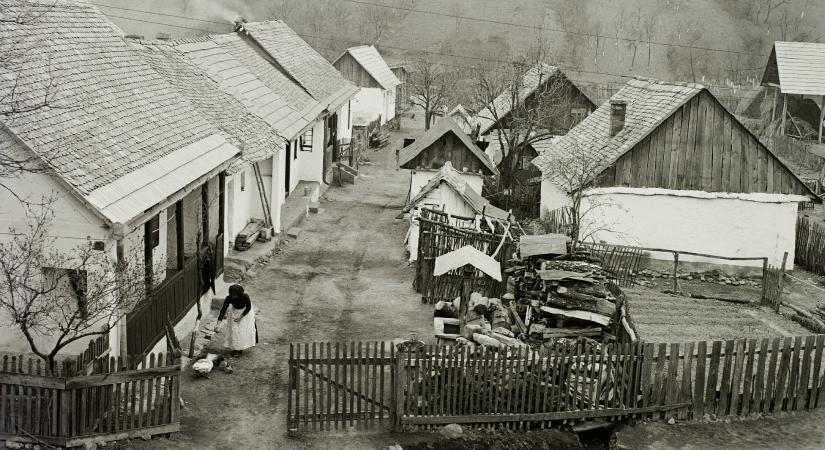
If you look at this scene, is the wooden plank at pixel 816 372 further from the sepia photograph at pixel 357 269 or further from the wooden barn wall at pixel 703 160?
the wooden barn wall at pixel 703 160

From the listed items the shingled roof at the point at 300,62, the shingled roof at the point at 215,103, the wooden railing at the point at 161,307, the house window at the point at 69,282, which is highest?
the shingled roof at the point at 300,62

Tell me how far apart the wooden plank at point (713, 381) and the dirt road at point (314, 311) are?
5.03m

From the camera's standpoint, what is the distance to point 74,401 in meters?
11.9

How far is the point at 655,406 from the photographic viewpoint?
1403 cm

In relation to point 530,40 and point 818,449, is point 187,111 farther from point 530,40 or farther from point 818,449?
point 530,40

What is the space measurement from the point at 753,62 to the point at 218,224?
7867 cm

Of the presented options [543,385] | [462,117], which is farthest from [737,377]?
[462,117]

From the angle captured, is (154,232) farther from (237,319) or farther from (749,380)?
(749,380)

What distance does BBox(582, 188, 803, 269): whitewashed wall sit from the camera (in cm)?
2725

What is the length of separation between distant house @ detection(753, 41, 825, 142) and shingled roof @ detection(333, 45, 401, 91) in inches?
896

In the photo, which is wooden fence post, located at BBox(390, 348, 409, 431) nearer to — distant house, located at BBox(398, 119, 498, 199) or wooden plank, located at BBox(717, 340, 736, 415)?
wooden plank, located at BBox(717, 340, 736, 415)

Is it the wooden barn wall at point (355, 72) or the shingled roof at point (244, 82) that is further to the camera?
the wooden barn wall at point (355, 72)

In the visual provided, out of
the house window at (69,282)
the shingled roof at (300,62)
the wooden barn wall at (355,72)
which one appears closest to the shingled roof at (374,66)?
the wooden barn wall at (355,72)

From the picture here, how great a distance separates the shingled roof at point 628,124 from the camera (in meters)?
27.2
